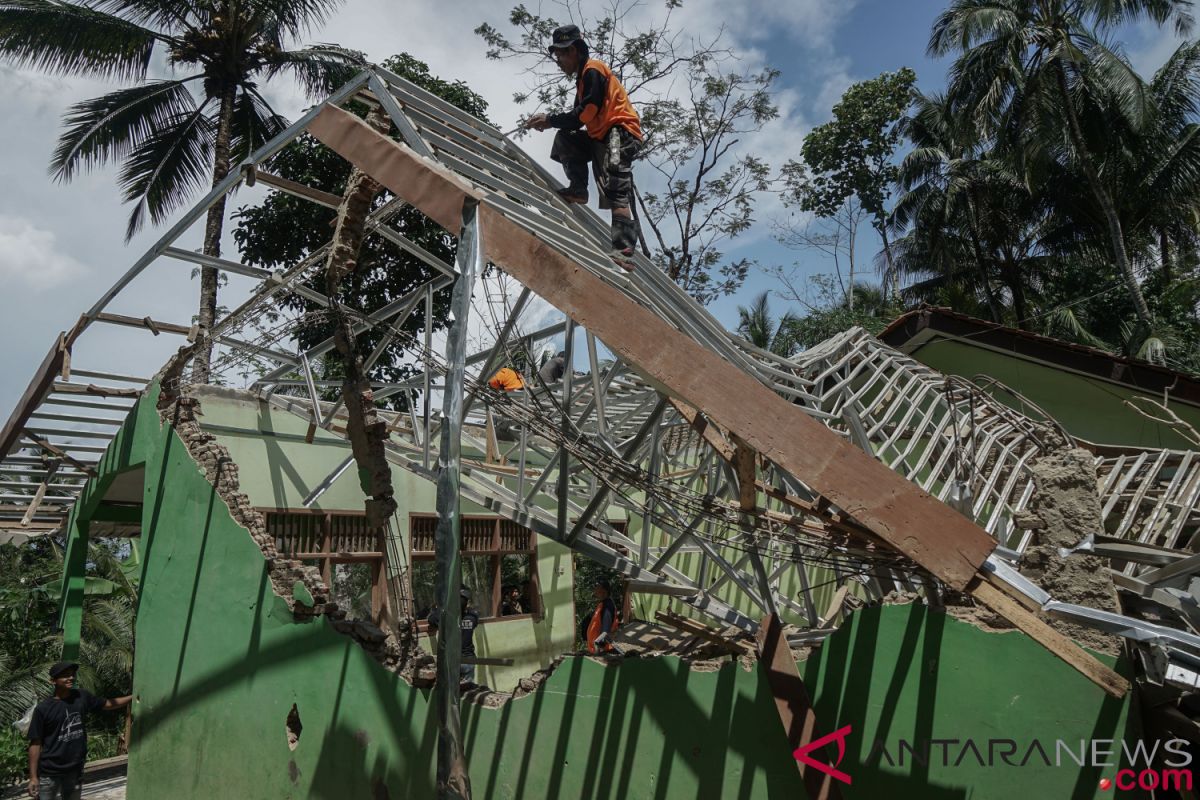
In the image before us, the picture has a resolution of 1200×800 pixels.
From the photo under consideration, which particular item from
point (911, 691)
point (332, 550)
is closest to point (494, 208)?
point (911, 691)

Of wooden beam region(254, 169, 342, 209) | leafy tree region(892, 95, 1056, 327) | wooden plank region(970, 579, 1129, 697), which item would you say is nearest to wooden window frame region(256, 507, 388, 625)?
wooden beam region(254, 169, 342, 209)

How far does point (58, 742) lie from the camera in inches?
288

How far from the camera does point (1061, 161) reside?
24.9m

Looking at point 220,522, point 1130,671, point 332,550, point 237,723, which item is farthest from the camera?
point 332,550

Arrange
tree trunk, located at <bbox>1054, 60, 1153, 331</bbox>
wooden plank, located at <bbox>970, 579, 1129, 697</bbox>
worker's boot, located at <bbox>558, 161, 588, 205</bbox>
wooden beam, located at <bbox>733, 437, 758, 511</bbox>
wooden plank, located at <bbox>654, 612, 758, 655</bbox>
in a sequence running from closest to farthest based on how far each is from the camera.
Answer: wooden plank, located at <bbox>970, 579, 1129, 697</bbox> < wooden beam, located at <bbox>733, 437, 758, 511</bbox> < wooden plank, located at <bbox>654, 612, 758, 655</bbox> < worker's boot, located at <bbox>558, 161, 588, 205</bbox> < tree trunk, located at <bbox>1054, 60, 1153, 331</bbox>

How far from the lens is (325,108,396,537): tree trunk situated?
6695mm

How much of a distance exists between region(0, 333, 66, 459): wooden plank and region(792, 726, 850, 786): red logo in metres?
8.88

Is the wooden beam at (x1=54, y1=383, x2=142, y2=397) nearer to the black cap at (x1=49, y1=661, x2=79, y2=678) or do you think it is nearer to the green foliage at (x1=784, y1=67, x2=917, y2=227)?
the black cap at (x1=49, y1=661, x2=79, y2=678)

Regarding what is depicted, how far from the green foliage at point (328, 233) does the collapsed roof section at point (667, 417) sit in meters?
5.77

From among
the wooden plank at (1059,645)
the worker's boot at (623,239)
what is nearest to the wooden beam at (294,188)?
the worker's boot at (623,239)

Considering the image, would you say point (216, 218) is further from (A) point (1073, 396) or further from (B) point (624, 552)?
(A) point (1073, 396)

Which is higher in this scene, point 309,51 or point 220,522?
point 309,51

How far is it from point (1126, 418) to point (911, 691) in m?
9.29

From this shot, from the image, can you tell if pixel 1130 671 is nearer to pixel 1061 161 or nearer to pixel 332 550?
pixel 332 550
